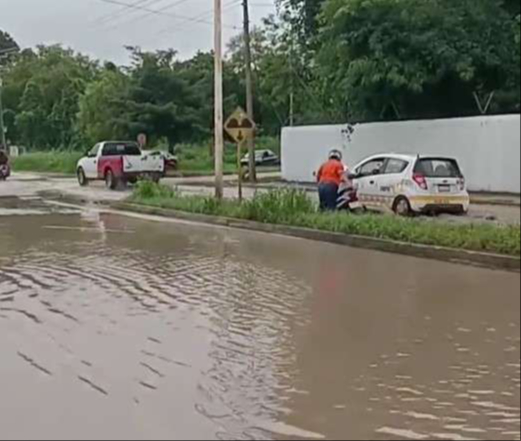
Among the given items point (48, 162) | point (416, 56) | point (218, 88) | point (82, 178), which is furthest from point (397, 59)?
point (48, 162)

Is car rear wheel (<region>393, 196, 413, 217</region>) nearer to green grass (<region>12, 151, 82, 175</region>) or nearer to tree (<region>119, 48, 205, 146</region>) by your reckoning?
tree (<region>119, 48, 205, 146</region>)

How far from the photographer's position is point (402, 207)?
375 inches

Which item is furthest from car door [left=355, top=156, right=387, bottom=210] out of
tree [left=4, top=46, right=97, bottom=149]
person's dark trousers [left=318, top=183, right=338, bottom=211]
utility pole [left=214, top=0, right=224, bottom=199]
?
tree [left=4, top=46, right=97, bottom=149]

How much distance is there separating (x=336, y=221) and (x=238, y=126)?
21.0ft

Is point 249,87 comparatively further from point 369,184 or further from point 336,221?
point 369,184

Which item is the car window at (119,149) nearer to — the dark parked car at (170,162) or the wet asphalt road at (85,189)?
the dark parked car at (170,162)

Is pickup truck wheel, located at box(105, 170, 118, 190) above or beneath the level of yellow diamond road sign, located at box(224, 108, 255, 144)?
beneath

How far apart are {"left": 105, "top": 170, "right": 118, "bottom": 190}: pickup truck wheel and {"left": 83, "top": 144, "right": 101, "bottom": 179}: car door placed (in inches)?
31.7

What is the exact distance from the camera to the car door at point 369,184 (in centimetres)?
1130

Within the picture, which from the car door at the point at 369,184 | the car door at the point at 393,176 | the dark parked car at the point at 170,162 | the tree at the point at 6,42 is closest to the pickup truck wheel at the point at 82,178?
the dark parked car at the point at 170,162

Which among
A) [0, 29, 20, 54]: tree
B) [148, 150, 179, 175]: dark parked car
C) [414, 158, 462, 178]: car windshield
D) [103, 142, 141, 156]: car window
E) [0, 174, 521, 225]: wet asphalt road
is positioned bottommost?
[0, 174, 521, 225]: wet asphalt road

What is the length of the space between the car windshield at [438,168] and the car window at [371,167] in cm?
282

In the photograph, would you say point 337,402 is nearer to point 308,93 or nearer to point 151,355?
point 151,355

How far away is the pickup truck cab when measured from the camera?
33875 mm
